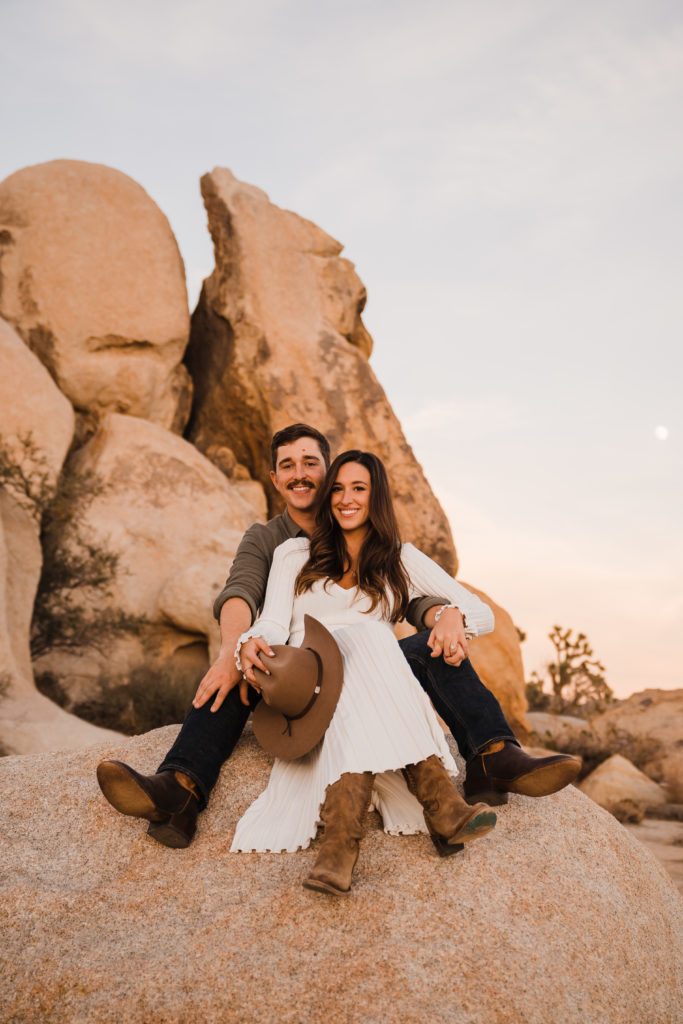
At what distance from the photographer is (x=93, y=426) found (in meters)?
13.5

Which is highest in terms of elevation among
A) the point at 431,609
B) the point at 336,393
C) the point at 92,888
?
the point at 336,393

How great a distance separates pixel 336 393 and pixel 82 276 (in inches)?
187

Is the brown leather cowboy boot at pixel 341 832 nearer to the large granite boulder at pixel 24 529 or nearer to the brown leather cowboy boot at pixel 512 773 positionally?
the brown leather cowboy boot at pixel 512 773

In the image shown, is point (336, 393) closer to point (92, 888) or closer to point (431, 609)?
point (431, 609)

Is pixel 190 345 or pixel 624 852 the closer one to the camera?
pixel 624 852

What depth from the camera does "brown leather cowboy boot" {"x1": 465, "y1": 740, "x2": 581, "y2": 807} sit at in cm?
297

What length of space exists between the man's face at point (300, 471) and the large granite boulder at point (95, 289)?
10.1 m

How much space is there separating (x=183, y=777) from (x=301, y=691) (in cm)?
69

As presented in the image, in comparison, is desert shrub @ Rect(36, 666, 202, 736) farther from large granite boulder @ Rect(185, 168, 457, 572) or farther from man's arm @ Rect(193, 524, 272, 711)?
man's arm @ Rect(193, 524, 272, 711)

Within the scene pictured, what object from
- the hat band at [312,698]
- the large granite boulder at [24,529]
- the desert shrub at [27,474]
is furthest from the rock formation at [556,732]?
the hat band at [312,698]

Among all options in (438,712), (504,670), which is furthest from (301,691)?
(504,670)

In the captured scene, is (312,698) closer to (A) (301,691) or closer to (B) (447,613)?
(A) (301,691)

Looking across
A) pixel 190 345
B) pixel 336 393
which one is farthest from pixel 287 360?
pixel 190 345

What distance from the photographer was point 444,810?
2.74 meters
